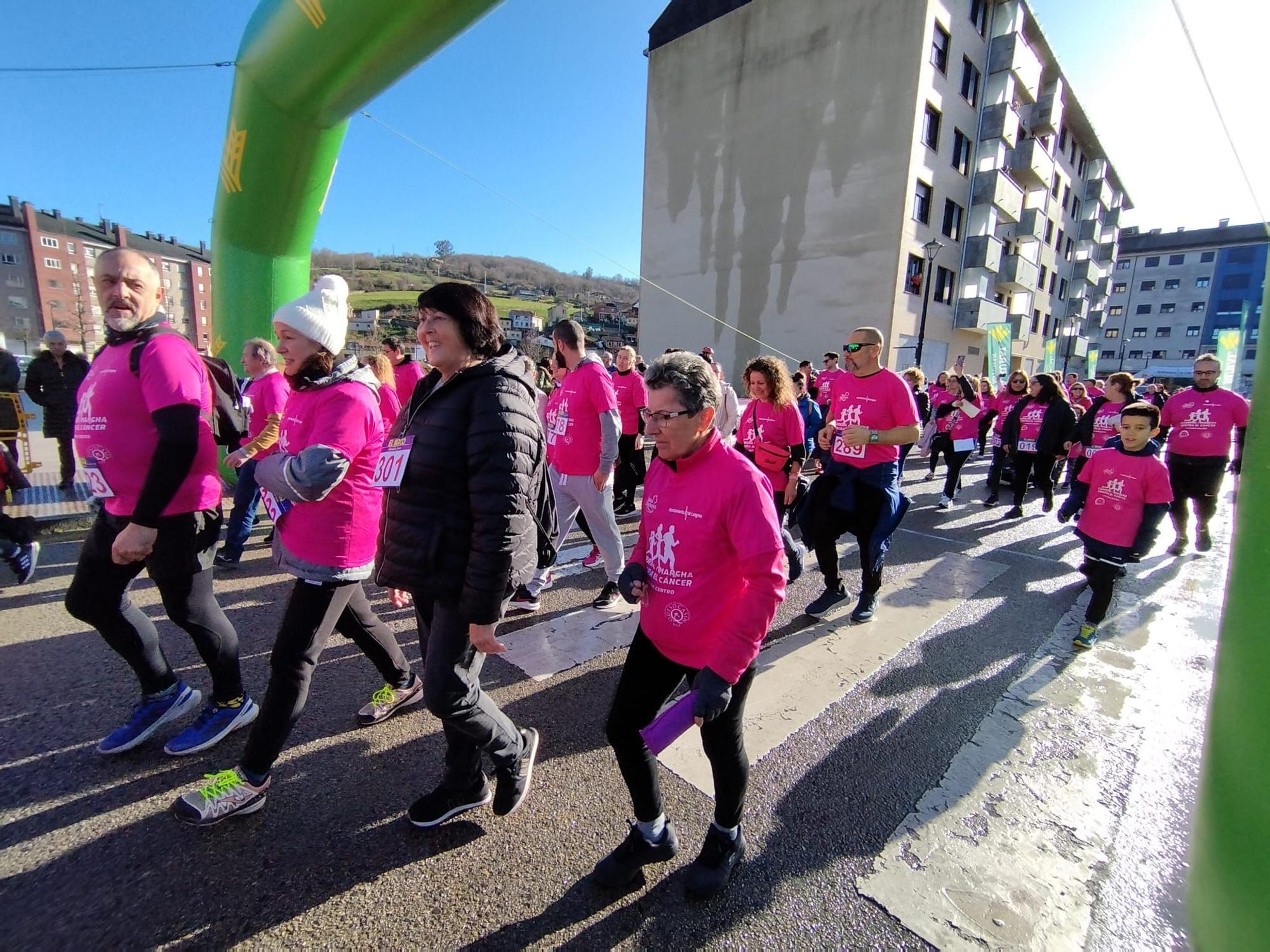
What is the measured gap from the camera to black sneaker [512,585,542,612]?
14.0 feet

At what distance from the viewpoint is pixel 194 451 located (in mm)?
2348

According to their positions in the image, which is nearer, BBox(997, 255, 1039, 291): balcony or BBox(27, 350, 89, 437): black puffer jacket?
BBox(27, 350, 89, 437): black puffer jacket

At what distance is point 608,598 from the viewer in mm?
4418

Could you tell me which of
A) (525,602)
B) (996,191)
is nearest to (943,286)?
(996,191)

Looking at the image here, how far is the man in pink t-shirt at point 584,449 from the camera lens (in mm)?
4121

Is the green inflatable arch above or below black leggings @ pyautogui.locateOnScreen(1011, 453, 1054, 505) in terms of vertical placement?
above

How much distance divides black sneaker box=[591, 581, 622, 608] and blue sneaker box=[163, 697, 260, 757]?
7.32 feet

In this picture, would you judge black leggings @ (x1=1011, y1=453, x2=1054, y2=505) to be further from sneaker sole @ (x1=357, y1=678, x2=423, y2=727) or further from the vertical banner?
the vertical banner

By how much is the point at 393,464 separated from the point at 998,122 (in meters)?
29.0

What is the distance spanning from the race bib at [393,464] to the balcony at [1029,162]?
1254 inches

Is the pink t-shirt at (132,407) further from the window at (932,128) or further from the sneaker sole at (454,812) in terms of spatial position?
the window at (932,128)

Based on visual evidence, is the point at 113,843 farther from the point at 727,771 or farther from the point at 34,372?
the point at 34,372

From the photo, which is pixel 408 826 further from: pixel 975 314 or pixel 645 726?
pixel 975 314

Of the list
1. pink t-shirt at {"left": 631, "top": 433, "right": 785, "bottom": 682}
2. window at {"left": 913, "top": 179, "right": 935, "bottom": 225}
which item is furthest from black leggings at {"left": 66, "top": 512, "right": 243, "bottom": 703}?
window at {"left": 913, "top": 179, "right": 935, "bottom": 225}
